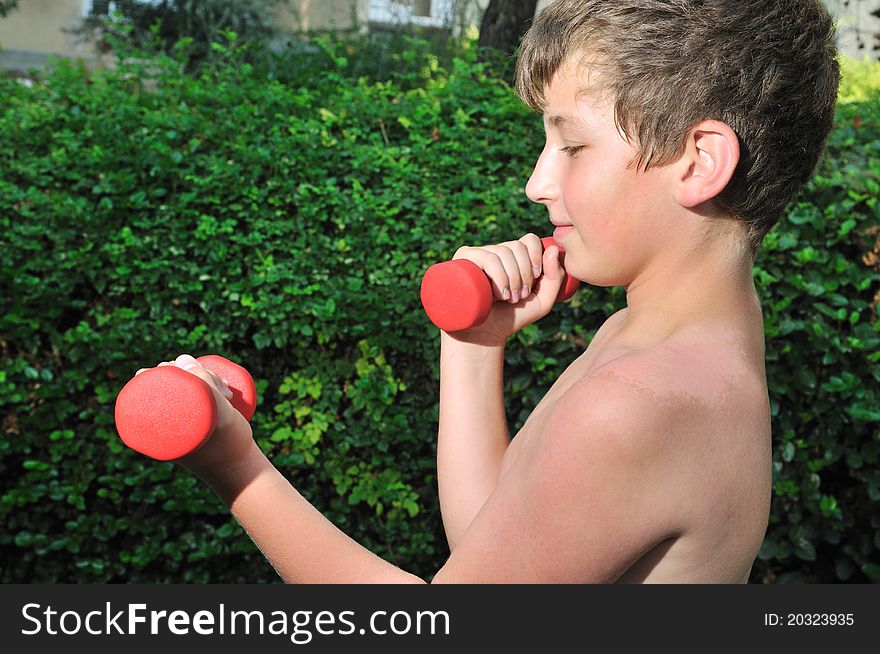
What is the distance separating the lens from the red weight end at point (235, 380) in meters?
1.59

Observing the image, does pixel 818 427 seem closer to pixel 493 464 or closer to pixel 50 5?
pixel 493 464

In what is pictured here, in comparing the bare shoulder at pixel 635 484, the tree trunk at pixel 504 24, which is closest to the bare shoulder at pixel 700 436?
the bare shoulder at pixel 635 484

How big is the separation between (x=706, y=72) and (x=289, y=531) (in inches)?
36.1

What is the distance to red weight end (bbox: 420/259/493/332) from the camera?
1.72 meters

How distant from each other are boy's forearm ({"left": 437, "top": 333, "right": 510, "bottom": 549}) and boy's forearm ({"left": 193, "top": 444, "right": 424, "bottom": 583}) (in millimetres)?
422

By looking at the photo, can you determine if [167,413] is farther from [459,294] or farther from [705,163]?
[705,163]

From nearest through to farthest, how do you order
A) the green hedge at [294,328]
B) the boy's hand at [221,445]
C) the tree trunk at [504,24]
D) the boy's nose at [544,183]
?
the boy's hand at [221,445], the boy's nose at [544,183], the green hedge at [294,328], the tree trunk at [504,24]

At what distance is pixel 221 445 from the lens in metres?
1.39

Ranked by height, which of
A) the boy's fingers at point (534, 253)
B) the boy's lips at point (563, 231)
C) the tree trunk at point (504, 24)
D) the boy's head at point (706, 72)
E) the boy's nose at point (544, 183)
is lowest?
the boy's fingers at point (534, 253)

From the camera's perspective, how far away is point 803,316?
3.69 m

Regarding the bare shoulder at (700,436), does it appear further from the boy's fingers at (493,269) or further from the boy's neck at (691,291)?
the boy's fingers at (493,269)

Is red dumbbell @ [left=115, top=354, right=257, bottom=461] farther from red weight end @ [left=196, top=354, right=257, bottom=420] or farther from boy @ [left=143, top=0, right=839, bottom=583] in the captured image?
red weight end @ [left=196, top=354, right=257, bottom=420]

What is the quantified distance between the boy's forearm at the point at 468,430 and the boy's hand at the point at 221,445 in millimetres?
529

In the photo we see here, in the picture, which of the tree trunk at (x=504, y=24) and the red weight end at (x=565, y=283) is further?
the tree trunk at (x=504, y=24)
